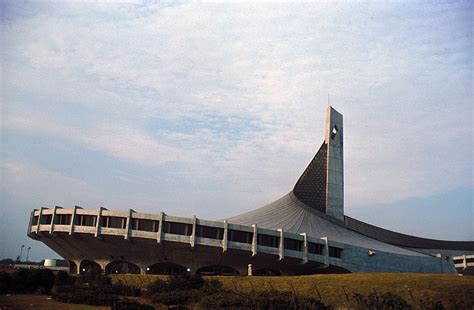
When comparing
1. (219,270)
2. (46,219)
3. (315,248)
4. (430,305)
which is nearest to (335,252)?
(315,248)

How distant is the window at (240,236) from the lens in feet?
164

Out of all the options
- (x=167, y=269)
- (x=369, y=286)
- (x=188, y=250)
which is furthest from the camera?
(x=167, y=269)

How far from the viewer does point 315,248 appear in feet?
177

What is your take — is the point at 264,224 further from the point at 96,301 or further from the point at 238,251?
the point at 96,301

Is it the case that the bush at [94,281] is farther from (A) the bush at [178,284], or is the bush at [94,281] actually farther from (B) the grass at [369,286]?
(A) the bush at [178,284]

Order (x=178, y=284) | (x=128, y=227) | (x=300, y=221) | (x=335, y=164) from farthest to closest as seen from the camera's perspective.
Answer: (x=335, y=164) → (x=300, y=221) → (x=128, y=227) → (x=178, y=284)

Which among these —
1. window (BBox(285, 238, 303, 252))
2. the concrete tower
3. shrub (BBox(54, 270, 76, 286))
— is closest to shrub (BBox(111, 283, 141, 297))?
shrub (BBox(54, 270, 76, 286))

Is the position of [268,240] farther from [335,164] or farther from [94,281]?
[335,164]

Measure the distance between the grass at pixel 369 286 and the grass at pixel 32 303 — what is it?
393 inches

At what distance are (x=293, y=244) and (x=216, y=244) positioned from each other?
9244 mm

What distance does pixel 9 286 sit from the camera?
3109cm

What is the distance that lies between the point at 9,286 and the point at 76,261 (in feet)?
83.3

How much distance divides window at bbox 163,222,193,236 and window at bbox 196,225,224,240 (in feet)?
2.78

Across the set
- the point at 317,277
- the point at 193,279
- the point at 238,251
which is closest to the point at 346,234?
the point at 238,251
